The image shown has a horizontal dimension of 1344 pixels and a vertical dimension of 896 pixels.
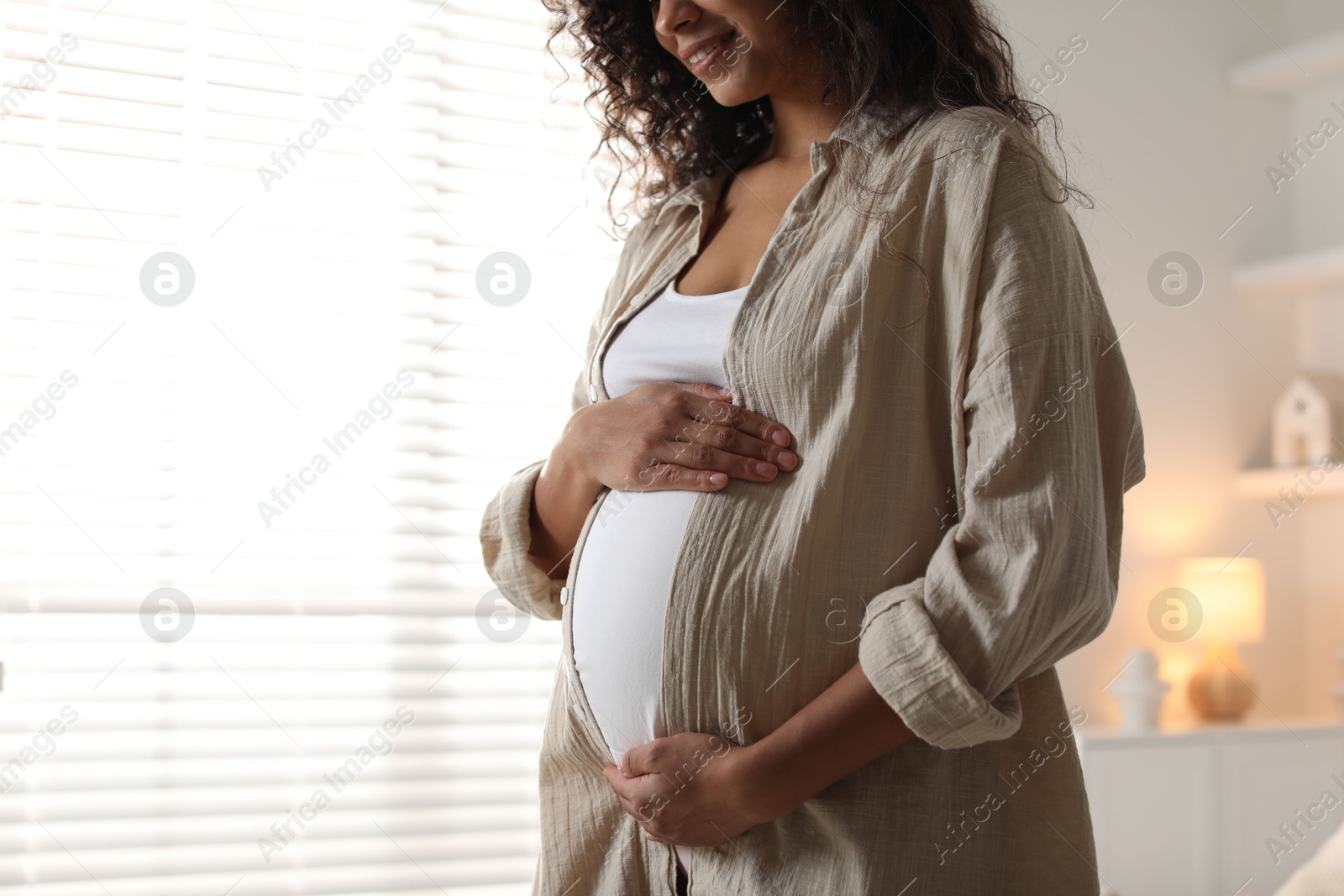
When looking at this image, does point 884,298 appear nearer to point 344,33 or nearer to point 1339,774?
point 344,33

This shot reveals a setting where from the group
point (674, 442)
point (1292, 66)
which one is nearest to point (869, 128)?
point (674, 442)

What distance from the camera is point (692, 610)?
0.67 metres

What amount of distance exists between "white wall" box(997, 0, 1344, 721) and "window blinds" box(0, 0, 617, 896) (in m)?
1.21

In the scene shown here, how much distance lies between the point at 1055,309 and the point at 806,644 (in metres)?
0.24

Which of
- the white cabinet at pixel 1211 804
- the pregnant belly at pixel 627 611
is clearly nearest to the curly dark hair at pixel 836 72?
the pregnant belly at pixel 627 611

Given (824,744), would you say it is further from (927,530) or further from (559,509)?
(559,509)

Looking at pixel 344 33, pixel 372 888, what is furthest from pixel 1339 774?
pixel 344 33

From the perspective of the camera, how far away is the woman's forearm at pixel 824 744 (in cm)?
59

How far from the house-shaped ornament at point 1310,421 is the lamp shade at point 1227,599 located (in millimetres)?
317

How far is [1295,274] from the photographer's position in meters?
2.36

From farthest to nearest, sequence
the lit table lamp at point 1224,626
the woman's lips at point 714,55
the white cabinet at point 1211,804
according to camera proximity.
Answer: the lit table lamp at point 1224,626
the white cabinet at point 1211,804
the woman's lips at point 714,55

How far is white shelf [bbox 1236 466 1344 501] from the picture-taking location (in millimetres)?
2309

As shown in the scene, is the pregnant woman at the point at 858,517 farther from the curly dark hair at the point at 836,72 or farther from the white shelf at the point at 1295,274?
the white shelf at the point at 1295,274

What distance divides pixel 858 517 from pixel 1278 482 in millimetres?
2186
